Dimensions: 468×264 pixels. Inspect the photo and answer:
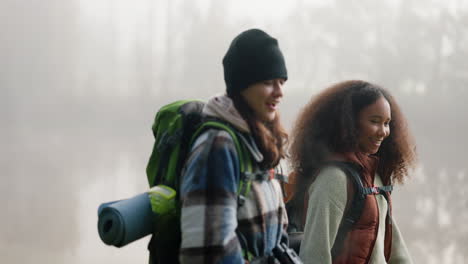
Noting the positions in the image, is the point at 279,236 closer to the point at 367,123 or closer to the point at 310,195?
the point at 310,195

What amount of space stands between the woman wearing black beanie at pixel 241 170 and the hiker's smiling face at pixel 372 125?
1074 millimetres

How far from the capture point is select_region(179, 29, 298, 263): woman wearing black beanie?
2.00 m

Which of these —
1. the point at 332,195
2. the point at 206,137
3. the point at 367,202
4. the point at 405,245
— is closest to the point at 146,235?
the point at 206,137

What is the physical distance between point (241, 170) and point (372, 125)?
55.3 inches

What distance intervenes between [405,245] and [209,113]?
1953 mm

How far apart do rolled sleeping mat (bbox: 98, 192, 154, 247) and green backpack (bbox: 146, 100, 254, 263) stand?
0.04m

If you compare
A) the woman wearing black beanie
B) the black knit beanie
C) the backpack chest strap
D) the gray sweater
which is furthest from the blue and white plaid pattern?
the backpack chest strap

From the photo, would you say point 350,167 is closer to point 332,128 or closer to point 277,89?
point 332,128

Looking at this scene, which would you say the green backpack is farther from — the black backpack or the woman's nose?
the black backpack

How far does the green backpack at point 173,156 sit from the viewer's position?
208 centimetres

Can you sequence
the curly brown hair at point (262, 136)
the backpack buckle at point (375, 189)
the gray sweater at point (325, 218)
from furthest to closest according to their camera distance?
the backpack buckle at point (375, 189)
the gray sweater at point (325, 218)
the curly brown hair at point (262, 136)

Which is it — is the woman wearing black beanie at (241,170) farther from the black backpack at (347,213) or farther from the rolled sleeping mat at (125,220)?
the black backpack at (347,213)

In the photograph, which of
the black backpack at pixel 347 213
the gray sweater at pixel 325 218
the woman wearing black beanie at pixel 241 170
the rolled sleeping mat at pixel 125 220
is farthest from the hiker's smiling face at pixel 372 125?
the rolled sleeping mat at pixel 125 220

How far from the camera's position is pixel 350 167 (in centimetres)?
318
